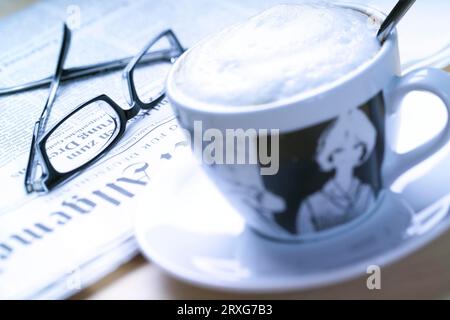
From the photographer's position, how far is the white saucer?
0.73ft

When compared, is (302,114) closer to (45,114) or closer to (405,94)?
(405,94)

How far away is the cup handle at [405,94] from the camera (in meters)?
0.24

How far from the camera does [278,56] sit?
238mm

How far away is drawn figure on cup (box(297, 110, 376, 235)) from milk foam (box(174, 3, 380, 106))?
0.8 inches

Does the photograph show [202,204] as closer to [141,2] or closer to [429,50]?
[429,50]

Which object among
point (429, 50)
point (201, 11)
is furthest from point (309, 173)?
point (201, 11)

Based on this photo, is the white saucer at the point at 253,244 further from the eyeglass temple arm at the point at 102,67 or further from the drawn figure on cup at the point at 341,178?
the eyeglass temple arm at the point at 102,67

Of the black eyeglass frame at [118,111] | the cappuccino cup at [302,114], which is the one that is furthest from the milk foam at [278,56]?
the black eyeglass frame at [118,111]

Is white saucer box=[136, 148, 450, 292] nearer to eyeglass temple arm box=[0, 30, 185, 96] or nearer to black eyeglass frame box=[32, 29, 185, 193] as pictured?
black eyeglass frame box=[32, 29, 185, 193]

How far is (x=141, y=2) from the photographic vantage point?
0.59m

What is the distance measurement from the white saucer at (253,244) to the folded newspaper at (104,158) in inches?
0.9

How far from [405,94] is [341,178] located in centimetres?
5

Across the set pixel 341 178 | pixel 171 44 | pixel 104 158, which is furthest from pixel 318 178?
pixel 171 44

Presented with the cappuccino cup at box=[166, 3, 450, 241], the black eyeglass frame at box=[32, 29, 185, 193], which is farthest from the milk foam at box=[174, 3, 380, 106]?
the black eyeglass frame at box=[32, 29, 185, 193]
